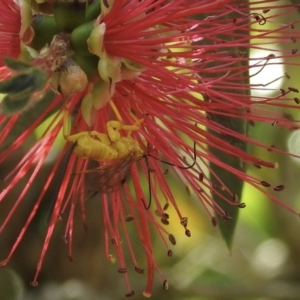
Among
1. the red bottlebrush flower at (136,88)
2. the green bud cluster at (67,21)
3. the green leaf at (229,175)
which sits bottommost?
the green leaf at (229,175)

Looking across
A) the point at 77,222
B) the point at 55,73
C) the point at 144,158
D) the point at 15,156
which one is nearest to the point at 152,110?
the point at 144,158

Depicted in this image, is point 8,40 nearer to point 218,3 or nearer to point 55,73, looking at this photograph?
point 55,73

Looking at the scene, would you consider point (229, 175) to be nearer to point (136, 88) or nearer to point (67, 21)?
point (136, 88)

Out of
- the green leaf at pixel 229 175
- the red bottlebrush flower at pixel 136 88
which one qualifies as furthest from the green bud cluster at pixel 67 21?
the green leaf at pixel 229 175

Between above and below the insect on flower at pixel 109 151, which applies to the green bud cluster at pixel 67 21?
above

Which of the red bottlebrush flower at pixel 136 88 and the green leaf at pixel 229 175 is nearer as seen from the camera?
the red bottlebrush flower at pixel 136 88

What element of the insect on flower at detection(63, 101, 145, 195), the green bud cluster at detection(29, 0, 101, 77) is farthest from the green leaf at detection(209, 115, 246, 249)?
the green bud cluster at detection(29, 0, 101, 77)

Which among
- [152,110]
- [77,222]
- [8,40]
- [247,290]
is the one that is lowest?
[247,290]

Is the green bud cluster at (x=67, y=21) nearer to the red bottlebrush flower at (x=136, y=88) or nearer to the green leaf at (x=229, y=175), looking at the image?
the red bottlebrush flower at (x=136, y=88)

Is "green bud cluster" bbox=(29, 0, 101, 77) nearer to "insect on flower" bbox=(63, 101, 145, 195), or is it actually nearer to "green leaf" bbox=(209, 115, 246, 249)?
"insect on flower" bbox=(63, 101, 145, 195)
